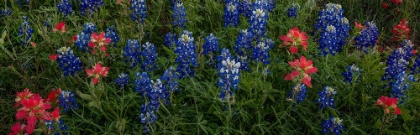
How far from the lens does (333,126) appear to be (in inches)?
113

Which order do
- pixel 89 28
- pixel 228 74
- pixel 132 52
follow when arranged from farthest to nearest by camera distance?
pixel 89 28 → pixel 132 52 → pixel 228 74

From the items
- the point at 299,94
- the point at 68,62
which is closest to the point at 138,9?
the point at 68,62

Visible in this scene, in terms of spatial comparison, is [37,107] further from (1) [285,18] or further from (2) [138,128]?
(1) [285,18]

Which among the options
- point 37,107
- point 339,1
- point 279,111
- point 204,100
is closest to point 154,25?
point 204,100

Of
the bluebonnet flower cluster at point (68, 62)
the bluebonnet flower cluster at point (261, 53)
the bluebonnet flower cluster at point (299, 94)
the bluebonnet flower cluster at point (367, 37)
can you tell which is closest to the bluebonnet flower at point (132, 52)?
the bluebonnet flower cluster at point (68, 62)

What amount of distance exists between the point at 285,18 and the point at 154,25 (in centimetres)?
116

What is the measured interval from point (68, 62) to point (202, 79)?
0.95 metres

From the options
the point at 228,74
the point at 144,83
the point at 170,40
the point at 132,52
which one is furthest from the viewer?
the point at 170,40

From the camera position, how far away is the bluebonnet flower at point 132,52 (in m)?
3.26

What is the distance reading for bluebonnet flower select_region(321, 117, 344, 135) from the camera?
9.35ft

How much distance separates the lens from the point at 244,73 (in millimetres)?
3172

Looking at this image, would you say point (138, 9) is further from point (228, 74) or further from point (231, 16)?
point (228, 74)

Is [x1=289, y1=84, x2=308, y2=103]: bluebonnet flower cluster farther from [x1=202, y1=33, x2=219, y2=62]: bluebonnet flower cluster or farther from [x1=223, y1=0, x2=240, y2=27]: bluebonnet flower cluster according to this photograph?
[x1=223, y1=0, x2=240, y2=27]: bluebonnet flower cluster

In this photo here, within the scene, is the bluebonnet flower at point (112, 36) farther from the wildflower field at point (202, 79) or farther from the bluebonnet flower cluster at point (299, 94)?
the bluebonnet flower cluster at point (299, 94)
